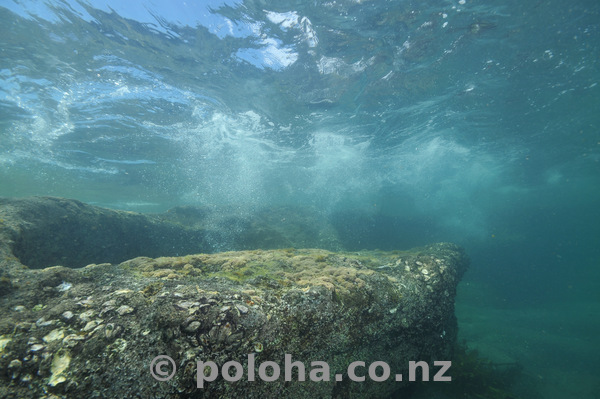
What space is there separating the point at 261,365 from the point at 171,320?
1.15 metres

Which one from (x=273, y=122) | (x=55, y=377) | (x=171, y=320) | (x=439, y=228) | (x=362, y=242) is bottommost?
(x=55, y=377)

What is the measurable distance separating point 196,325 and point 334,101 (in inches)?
631

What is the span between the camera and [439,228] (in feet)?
105

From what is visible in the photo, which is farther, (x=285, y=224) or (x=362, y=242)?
(x=362, y=242)

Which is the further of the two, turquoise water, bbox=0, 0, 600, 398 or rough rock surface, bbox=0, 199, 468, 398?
turquoise water, bbox=0, 0, 600, 398

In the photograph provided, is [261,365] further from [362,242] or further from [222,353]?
[362,242]

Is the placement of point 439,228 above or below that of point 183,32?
below

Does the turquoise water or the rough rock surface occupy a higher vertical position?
the turquoise water

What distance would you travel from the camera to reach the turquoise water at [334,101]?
9633 millimetres

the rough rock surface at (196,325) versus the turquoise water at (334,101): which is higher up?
the turquoise water at (334,101)

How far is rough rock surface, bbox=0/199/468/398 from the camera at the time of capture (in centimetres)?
207

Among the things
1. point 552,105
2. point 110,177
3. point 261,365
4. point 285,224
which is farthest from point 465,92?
point 110,177

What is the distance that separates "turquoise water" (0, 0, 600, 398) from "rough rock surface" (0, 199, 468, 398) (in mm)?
9876

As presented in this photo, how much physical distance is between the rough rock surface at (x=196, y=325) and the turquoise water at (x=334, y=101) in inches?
389
